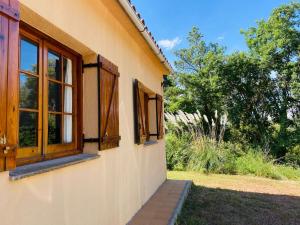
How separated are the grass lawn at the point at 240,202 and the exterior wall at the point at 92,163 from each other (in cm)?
108

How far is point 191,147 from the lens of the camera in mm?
10133

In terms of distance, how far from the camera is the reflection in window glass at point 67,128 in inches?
120

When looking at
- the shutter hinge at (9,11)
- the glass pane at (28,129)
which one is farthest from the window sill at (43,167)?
the shutter hinge at (9,11)

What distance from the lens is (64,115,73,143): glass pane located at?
9.98ft

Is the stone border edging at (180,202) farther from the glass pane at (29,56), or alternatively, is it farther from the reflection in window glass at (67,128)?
the glass pane at (29,56)

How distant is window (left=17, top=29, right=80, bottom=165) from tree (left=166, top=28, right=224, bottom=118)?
989cm

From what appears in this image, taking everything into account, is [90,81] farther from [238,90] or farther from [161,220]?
[238,90]

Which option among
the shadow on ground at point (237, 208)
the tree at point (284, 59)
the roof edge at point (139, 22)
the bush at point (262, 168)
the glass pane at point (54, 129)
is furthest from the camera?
the tree at point (284, 59)

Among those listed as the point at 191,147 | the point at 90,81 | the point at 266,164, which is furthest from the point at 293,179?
the point at 90,81

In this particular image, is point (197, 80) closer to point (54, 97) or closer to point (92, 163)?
point (92, 163)

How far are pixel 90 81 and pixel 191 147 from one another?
23.7ft

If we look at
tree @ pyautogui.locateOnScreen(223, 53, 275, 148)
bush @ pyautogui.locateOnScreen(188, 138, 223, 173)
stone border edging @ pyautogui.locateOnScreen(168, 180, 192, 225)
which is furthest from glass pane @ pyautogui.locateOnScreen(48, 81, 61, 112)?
tree @ pyautogui.locateOnScreen(223, 53, 275, 148)

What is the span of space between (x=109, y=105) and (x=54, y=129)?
3.28 feet

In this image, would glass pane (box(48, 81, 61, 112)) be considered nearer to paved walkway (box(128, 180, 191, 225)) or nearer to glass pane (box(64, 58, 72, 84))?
glass pane (box(64, 58, 72, 84))
